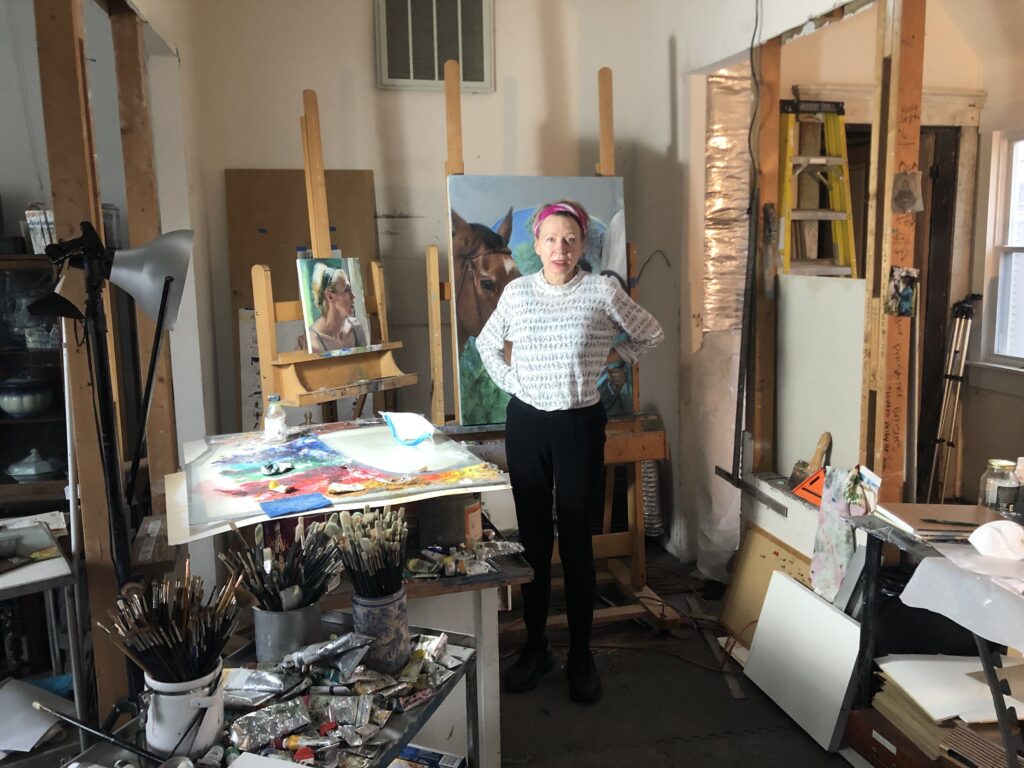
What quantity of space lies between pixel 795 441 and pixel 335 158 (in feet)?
8.05

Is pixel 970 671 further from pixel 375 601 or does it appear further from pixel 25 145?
pixel 25 145

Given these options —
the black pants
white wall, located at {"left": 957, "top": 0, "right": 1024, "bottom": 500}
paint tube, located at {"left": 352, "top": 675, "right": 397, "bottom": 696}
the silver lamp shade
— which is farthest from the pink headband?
white wall, located at {"left": 957, "top": 0, "right": 1024, "bottom": 500}

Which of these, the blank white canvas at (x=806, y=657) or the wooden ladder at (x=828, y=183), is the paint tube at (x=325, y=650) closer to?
the blank white canvas at (x=806, y=657)

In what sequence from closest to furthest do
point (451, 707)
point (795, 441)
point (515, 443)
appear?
point (451, 707), point (515, 443), point (795, 441)

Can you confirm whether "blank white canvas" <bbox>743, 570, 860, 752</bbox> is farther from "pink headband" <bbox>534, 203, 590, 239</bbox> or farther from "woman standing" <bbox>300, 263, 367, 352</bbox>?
"woman standing" <bbox>300, 263, 367, 352</bbox>

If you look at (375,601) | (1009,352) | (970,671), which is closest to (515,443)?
(375,601)

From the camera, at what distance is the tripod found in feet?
13.4

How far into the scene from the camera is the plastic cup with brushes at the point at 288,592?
135 centimetres

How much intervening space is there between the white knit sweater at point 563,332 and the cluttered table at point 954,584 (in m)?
0.83

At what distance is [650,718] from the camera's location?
2527 mm

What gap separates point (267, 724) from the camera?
1.17m

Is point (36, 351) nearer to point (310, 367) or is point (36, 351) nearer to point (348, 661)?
point (310, 367)

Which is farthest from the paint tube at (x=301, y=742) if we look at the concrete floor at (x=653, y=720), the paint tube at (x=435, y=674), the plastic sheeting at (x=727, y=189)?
the plastic sheeting at (x=727, y=189)

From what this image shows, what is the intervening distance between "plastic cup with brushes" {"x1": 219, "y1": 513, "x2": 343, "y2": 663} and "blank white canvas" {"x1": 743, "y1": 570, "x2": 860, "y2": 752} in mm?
1636
